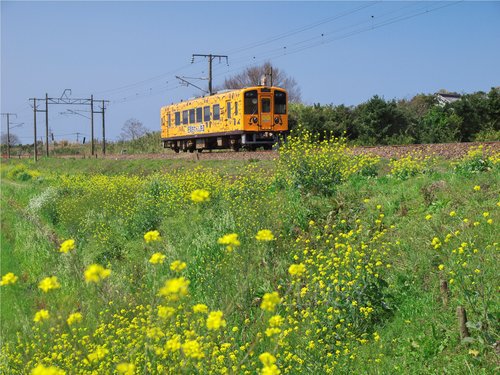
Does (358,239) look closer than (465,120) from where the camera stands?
Yes

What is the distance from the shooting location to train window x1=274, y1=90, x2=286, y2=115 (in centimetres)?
2075

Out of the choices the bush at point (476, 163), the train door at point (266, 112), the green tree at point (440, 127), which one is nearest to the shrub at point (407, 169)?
the bush at point (476, 163)

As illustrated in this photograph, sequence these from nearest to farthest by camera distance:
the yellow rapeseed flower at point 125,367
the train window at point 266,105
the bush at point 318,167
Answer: the yellow rapeseed flower at point 125,367 < the bush at point 318,167 < the train window at point 266,105

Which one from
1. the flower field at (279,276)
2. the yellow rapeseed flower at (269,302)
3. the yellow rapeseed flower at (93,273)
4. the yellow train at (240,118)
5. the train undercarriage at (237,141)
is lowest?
the flower field at (279,276)

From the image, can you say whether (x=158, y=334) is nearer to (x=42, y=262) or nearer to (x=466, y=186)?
(x=466, y=186)

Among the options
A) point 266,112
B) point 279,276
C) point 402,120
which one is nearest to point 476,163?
point 279,276

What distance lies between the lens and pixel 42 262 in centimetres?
1023

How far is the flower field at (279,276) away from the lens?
387cm

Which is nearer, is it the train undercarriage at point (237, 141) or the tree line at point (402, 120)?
the train undercarriage at point (237, 141)

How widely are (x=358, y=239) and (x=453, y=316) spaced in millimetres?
1912

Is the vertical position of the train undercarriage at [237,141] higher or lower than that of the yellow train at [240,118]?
lower

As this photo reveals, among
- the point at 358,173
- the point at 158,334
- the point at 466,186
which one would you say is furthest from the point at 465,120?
the point at 158,334

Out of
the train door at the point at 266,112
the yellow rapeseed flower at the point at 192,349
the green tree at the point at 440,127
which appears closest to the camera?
the yellow rapeseed flower at the point at 192,349

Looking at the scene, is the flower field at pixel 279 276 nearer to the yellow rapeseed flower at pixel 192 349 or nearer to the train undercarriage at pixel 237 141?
the yellow rapeseed flower at pixel 192 349
